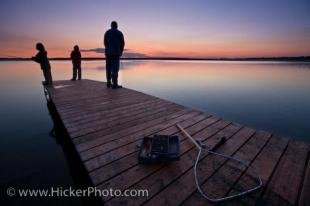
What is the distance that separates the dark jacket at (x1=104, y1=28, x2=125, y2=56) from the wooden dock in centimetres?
372

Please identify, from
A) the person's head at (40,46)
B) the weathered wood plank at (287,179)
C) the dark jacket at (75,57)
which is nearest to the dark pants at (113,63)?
the person's head at (40,46)

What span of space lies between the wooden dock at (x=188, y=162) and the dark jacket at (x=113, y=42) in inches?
146

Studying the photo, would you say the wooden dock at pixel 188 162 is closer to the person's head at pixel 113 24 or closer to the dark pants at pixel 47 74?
the person's head at pixel 113 24

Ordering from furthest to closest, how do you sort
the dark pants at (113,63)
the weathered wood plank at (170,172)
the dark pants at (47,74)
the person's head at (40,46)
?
the dark pants at (47,74)
the person's head at (40,46)
the dark pants at (113,63)
the weathered wood plank at (170,172)

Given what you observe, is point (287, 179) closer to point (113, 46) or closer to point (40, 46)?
point (113, 46)

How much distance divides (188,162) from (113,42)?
5.82m

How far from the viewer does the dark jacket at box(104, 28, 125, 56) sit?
6730 millimetres

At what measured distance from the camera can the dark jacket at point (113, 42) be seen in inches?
265

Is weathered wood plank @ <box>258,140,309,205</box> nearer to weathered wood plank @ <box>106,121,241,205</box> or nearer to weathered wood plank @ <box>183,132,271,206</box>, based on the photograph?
weathered wood plank @ <box>183,132,271,206</box>

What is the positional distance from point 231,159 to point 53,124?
23.1 ft

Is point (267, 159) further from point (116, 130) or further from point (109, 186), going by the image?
point (116, 130)

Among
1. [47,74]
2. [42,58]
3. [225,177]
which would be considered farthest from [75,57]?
[225,177]

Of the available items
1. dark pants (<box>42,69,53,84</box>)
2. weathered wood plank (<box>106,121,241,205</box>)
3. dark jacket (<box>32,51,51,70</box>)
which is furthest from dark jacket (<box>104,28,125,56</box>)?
weathered wood plank (<box>106,121,241,205</box>)

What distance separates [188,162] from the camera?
225cm
